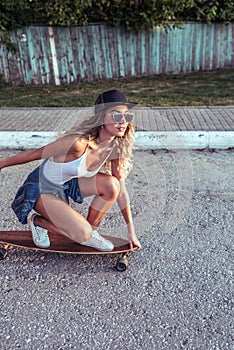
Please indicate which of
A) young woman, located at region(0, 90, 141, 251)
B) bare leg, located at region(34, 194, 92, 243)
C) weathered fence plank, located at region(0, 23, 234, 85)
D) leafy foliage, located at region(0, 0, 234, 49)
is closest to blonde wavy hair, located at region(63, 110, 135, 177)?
young woman, located at region(0, 90, 141, 251)

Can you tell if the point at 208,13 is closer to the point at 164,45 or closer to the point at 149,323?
the point at 164,45

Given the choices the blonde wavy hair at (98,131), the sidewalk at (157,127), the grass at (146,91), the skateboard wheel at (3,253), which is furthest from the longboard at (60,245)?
the grass at (146,91)

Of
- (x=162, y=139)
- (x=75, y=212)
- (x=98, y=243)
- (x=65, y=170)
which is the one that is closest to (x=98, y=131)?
(x=65, y=170)

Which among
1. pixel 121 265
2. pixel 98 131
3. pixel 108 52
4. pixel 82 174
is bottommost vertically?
pixel 108 52

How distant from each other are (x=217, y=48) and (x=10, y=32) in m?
5.85

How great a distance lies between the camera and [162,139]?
4859 millimetres

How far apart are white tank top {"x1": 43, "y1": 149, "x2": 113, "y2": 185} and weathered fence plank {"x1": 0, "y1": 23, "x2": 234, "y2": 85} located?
8.04m

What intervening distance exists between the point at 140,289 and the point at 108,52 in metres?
8.96

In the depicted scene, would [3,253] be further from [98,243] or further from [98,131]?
[98,131]

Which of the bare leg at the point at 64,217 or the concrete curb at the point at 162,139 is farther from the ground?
the bare leg at the point at 64,217

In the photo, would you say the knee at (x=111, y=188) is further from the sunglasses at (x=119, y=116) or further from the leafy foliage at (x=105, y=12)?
the leafy foliage at (x=105, y=12)

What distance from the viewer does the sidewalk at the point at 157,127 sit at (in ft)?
15.8

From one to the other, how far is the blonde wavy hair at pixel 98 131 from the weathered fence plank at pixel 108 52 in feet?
26.1

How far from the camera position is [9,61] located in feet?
32.1
